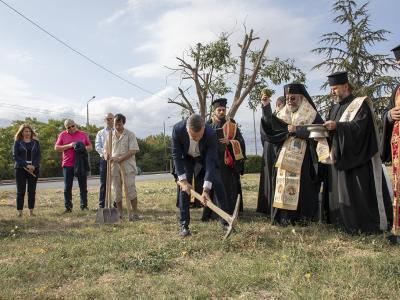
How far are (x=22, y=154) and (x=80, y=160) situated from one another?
3.65ft

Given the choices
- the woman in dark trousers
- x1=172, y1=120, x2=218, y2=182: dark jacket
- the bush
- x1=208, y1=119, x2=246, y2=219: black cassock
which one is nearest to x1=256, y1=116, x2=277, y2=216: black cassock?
x1=208, y1=119, x2=246, y2=219: black cassock

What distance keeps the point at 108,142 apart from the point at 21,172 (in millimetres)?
2138

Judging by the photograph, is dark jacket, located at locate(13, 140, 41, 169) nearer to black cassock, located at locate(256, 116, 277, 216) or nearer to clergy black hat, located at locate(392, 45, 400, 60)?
black cassock, located at locate(256, 116, 277, 216)

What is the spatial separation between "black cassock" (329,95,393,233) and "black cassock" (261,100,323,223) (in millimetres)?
687

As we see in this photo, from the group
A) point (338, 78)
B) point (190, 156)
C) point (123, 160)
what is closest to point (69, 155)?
point (123, 160)

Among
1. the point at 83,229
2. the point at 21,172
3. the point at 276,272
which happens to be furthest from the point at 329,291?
the point at 21,172

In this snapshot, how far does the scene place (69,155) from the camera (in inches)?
360

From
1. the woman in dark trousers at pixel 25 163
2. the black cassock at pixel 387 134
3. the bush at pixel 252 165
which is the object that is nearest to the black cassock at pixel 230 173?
the black cassock at pixel 387 134

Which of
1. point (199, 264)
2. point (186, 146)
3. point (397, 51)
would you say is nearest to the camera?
point (199, 264)

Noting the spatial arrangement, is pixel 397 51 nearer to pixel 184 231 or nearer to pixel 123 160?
pixel 184 231

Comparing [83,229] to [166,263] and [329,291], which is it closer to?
[166,263]

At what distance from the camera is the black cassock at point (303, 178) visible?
21.0 feet

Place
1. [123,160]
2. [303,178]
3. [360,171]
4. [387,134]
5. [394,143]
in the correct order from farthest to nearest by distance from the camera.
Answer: [123,160]
[303,178]
[360,171]
[387,134]
[394,143]

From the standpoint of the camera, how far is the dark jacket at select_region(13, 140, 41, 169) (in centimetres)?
850
